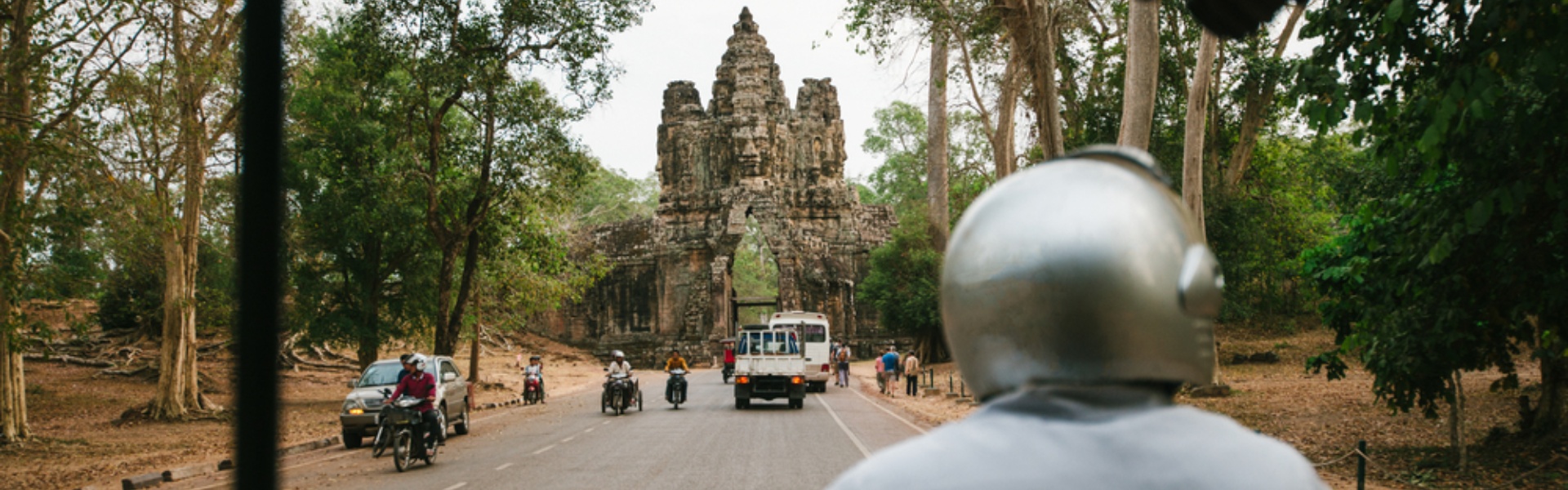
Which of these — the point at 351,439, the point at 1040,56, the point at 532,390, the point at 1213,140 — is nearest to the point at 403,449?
the point at 351,439

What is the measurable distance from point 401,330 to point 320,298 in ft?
8.80

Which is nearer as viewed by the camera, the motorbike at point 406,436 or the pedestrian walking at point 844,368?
the motorbike at point 406,436

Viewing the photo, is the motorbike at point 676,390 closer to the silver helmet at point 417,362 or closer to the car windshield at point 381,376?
the car windshield at point 381,376

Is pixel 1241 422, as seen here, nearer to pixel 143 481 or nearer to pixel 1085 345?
pixel 143 481

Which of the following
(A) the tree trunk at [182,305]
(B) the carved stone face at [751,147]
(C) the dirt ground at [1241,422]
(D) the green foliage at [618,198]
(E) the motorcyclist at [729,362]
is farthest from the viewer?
(D) the green foliage at [618,198]

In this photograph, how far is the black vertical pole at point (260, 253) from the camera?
5.81 meters

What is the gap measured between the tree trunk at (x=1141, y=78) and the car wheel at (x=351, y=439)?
37.7 feet

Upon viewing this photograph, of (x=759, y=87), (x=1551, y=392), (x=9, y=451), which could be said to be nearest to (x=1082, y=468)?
(x=1551, y=392)

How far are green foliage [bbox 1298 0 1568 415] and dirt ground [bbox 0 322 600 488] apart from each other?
12.7 metres

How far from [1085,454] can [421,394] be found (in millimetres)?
12739

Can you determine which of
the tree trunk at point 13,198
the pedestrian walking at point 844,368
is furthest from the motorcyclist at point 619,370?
the pedestrian walking at point 844,368

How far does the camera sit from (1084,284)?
1.25 m

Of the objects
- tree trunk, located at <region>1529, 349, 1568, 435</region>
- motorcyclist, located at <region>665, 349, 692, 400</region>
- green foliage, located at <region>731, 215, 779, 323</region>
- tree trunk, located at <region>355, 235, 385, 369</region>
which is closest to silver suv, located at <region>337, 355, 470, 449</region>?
motorcyclist, located at <region>665, 349, 692, 400</region>

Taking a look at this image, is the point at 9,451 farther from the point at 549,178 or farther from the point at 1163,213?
the point at 1163,213
